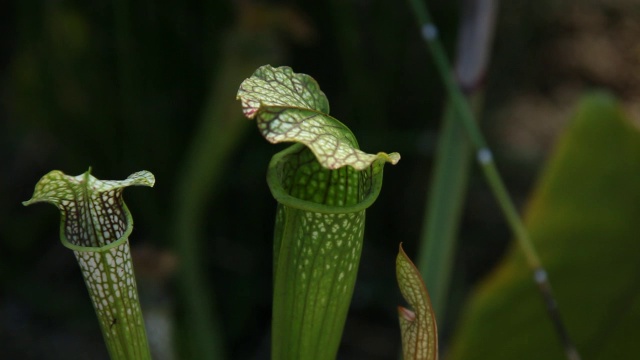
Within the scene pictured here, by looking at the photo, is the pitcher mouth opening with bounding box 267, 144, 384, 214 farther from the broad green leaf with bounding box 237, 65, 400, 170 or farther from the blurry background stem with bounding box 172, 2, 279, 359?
the blurry background stem with bounding box 172, 2, 279, 359

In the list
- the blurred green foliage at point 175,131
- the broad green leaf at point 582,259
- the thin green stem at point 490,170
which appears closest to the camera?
the thin green stem at point 490,170

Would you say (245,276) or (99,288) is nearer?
(99,288)

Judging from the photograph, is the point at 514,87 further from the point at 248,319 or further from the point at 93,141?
the point at 93,141

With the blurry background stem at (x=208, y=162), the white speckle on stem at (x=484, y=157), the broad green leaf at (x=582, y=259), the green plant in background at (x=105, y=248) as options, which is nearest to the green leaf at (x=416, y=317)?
the green plant in background at (x=105, y=248)

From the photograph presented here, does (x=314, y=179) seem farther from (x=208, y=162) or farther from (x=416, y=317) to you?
(x=208, y=162)

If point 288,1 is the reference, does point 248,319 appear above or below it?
below

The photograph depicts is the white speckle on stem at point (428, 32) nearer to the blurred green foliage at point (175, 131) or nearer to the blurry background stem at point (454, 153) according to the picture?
the blurry background stem at point (454, 153)

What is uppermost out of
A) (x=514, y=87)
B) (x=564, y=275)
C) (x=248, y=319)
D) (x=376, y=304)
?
(x=514, y=87)

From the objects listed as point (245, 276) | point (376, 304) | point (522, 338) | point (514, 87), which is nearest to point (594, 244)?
point (522, 338)
